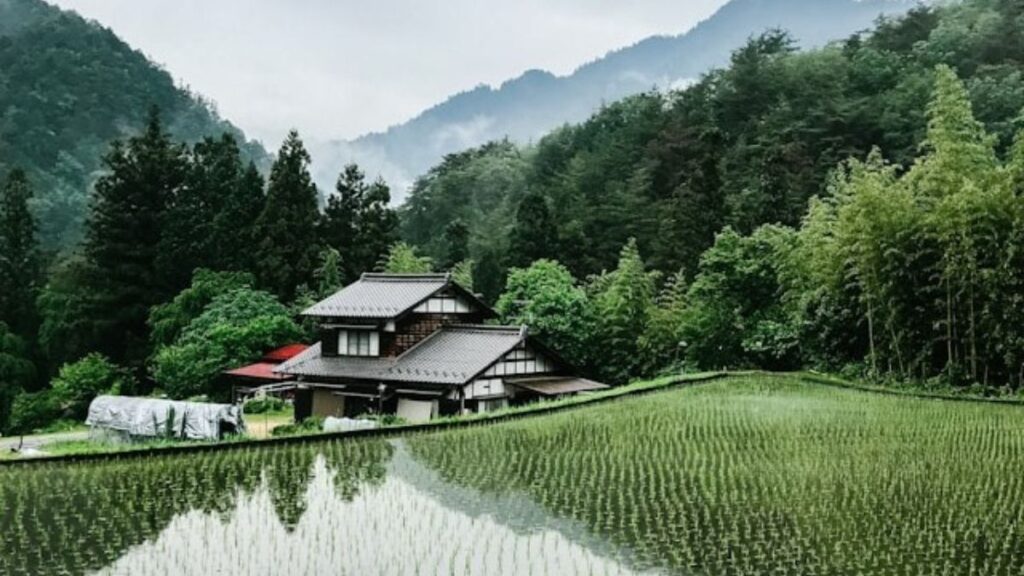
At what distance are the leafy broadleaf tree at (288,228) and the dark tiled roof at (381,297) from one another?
10.5 meters

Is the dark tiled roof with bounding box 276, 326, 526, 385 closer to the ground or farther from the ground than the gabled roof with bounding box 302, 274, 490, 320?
closer to the ground

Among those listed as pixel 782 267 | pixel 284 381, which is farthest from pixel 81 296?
pixel 782 267

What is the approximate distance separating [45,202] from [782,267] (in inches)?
1813

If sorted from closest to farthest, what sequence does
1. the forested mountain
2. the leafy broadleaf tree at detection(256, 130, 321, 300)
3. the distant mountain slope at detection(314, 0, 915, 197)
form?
the leafy broadleaf tree at detection(256, 130, 321, 300)
the forested mountain
the distant mountain slope at detection(314, 0, 915, 197)

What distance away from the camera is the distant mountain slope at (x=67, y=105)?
54.9 metres

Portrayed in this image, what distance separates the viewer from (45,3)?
76.8 metres

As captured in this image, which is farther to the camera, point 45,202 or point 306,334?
point 45,202

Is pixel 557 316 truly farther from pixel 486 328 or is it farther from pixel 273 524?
pixel 273 524

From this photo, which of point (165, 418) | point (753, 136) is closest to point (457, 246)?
point (753, 136)

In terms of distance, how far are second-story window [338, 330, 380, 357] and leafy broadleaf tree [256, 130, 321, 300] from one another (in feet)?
36.9

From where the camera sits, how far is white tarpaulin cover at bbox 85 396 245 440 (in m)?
15.3

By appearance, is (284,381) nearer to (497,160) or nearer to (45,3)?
(497,160)

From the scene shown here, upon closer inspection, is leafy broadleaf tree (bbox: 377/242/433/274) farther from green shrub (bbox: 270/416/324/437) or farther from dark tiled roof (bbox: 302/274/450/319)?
green shrub (bbox: 270/416/324/437)

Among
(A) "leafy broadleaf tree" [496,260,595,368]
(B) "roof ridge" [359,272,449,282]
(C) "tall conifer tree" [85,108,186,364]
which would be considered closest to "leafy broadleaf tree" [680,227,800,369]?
(A) "leafy broadleaf tree" [496,260,595,368]
